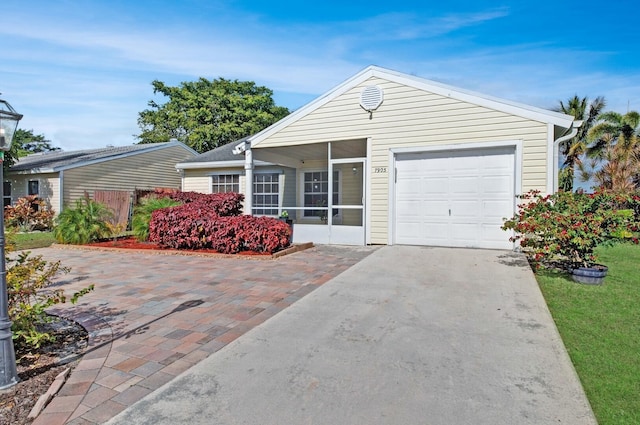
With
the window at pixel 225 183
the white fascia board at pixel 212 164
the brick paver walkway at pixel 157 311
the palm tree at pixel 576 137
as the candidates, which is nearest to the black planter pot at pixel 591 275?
the brick paver walkway at pixel 157 311

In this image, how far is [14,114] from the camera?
260 cm

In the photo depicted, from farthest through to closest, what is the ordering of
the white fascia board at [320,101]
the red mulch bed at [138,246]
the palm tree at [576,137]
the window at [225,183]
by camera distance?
the palm tree at [576,137], the window at [225,183], the white fascia board at [320,101], the red mulch bed at [138,246]

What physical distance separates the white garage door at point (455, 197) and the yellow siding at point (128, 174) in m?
14.6

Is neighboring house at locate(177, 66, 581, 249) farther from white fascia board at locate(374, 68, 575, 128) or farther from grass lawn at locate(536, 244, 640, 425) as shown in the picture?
grass lawn at locate(536, 244, 640, 425)

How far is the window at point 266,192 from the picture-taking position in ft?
47.0

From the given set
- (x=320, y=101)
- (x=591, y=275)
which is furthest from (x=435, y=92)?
(x=591, y=275)

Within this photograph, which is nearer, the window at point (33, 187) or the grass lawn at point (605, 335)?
the grass lawn at point (605, 335)

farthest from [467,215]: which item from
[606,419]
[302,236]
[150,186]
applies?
[150,186]

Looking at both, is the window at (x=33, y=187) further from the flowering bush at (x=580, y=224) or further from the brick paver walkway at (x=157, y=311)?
the flowering bush at (x=580, y=224)

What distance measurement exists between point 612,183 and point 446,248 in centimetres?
1226

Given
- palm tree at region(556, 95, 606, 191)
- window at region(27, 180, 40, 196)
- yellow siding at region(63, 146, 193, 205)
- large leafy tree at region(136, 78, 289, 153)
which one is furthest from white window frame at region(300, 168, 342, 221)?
large leafy tree at region(136, 78, 289, 153)

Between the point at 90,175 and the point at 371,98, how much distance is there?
46.1 feet

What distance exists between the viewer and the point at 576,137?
64.7 feet

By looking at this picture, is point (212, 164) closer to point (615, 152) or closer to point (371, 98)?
point (371, 98)
